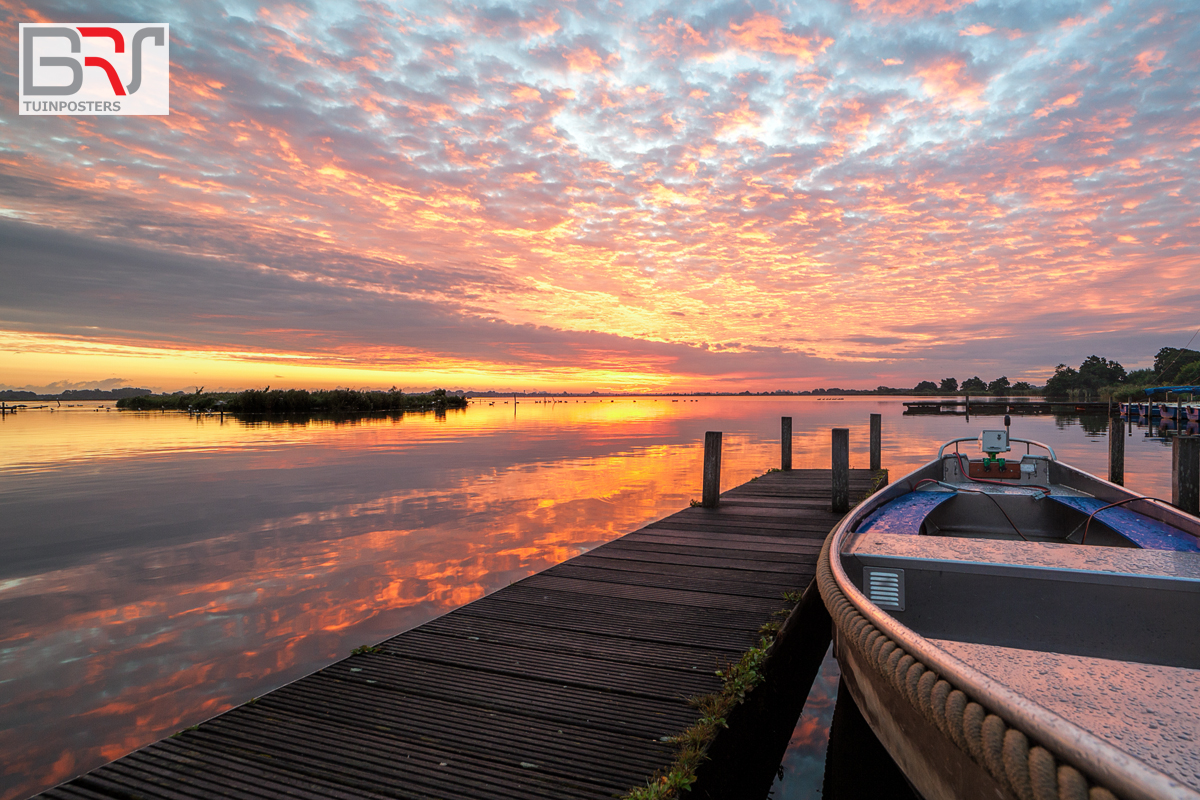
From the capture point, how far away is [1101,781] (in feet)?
4.33

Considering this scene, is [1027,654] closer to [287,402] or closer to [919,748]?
[919,748]

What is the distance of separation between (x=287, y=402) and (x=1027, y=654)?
59182mm

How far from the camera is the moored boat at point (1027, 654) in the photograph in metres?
1.52

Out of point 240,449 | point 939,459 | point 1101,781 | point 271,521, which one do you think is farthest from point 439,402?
point 1101,781

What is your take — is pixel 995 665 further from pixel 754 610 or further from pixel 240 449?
pixel 240 449

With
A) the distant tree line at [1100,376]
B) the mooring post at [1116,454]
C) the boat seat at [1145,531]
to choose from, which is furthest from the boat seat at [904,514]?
the distant tree line at [1100,376]

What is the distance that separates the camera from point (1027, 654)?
130 inches

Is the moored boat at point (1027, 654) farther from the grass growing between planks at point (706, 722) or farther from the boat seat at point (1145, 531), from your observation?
the grass growing between planks at point (706, 722)

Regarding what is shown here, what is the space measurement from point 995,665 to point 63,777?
5.85 metres

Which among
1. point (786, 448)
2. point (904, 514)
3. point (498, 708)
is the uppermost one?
point (904, 514)

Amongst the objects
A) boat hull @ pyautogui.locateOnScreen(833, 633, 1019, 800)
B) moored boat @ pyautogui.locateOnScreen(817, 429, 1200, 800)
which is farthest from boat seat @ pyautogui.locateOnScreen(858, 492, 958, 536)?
boat hull @ pyautogui.locateOnScreen(833, 633, 1019, 800)

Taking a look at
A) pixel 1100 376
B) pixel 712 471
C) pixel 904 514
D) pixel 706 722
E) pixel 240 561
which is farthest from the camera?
pixel 1100 376

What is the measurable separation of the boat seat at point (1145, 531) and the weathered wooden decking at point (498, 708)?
9.05 ft

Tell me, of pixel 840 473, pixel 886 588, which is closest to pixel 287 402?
pixel 840 473
